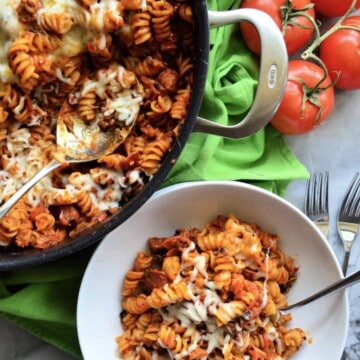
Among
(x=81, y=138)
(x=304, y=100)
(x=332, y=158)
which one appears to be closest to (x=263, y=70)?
(x=304, y=100)

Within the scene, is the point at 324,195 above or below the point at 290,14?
below

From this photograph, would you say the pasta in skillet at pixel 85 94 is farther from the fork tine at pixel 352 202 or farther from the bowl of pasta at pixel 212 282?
the fork tine at pixel 352 202

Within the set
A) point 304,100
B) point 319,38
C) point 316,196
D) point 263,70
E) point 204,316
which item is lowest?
point 204,316

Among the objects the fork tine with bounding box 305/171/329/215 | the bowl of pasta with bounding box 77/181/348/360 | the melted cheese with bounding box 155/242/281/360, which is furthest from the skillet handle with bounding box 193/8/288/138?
the fork tine with bounding box 305/171/329/215

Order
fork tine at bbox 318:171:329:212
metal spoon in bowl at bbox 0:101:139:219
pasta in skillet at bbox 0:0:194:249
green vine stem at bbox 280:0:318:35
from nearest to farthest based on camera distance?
pasta in skillet at bbox 0:0:194:249, metal spoon in bowl at bbox 0:101:139:219, green vine stem at bbox 280:0:318:35, fork tine at bbox 318:171:329:212

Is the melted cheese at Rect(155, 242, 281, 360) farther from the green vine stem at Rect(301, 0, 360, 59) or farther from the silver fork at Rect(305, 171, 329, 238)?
the green vine stem at Rect(301, 0, 360, 59)

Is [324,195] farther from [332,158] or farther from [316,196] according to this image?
[332,158]
